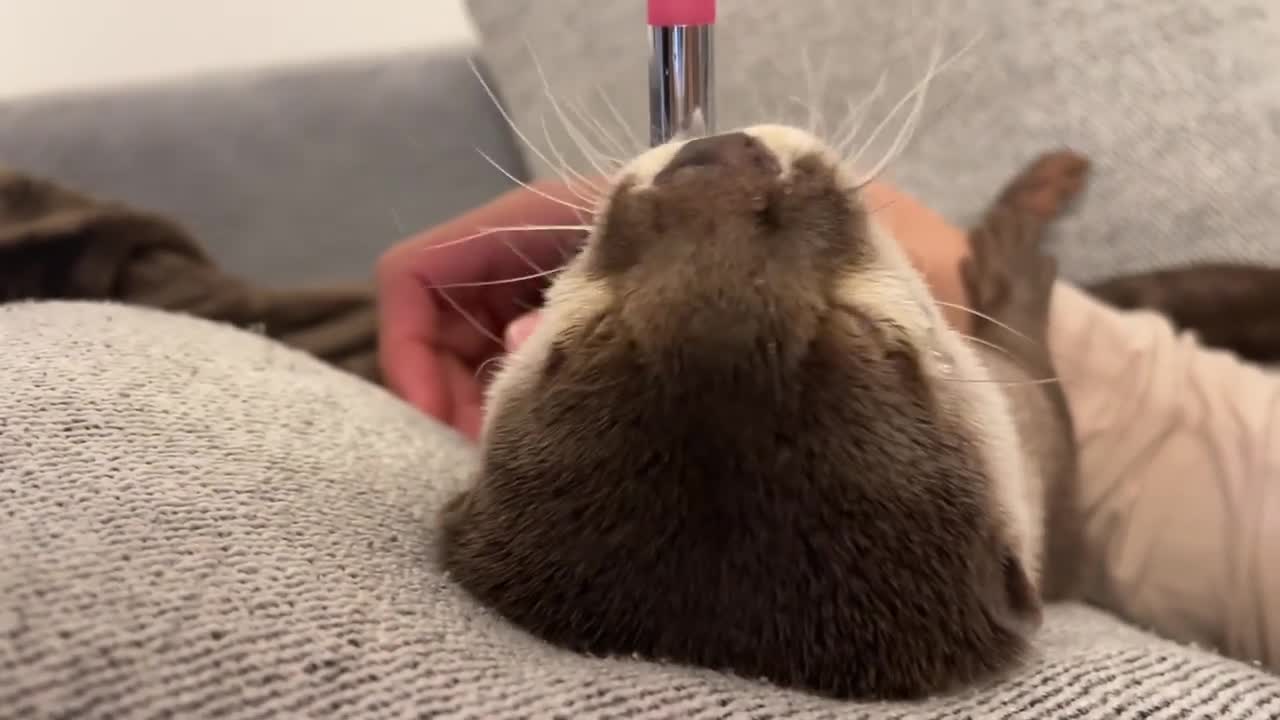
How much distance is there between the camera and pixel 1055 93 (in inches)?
48.5

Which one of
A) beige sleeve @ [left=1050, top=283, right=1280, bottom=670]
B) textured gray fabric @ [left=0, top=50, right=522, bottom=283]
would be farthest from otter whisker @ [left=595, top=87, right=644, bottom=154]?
beige sleeve @ [left=1050, top=283, right=1280, bottom=670]

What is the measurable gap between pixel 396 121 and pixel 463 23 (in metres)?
0.32

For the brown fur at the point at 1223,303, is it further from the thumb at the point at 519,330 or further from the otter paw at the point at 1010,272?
the thumb at the point at 519,330

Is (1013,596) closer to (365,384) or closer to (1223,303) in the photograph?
(365,384)

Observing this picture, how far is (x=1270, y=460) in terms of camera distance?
3.13ft

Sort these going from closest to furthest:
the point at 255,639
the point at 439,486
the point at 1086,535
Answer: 1. the point at 255,639
2. the point at 439,486
3. the point at 1086,535

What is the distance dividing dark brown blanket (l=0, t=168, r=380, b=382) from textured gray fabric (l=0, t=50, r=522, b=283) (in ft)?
0.53

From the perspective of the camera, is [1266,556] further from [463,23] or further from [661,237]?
[463,23]

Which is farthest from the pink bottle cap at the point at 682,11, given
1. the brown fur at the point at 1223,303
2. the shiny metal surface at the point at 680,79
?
the brown fur at the point at 1223,303

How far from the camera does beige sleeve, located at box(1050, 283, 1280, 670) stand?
90cm

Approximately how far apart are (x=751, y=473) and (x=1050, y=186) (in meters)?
0.79

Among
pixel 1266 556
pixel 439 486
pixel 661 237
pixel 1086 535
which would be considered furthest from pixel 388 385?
pixel 1266 556

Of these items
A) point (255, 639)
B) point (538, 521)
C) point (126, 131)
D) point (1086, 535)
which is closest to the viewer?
point (255, 639)

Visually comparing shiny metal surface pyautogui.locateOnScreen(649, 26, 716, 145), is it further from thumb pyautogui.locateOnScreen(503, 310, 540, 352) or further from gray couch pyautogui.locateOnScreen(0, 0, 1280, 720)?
gray couch pyautogui.locateOnScreen(0, 0, 1280, 720)
